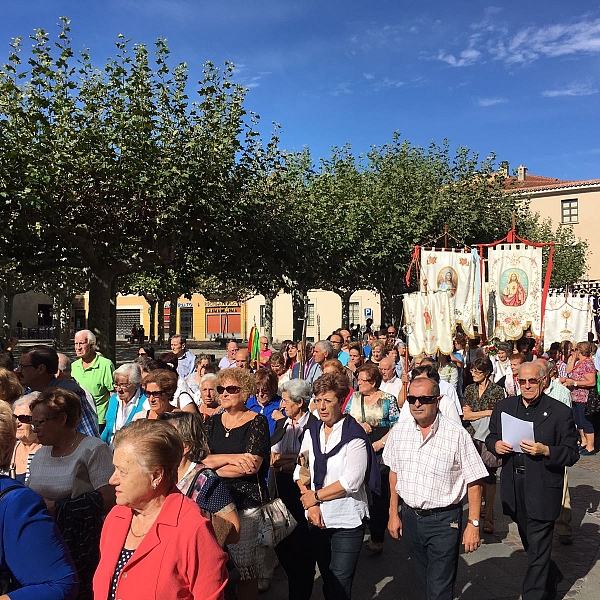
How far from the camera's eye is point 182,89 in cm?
1560

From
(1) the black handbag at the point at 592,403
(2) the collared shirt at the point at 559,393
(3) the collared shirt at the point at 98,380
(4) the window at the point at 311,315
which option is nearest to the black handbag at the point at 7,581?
(3) the collared shirt at the point at 98,380

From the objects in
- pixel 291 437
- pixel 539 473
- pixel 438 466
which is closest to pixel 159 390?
pixel 291 437

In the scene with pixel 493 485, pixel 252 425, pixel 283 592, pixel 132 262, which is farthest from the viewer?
pixel 132 262

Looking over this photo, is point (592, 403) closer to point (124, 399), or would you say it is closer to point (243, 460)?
point (124, 399)

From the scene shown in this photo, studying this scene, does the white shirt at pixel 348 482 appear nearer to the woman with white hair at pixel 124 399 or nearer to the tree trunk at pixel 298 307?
the woman with white hair at pixel 124 399

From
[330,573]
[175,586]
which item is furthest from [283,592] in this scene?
[175,586]

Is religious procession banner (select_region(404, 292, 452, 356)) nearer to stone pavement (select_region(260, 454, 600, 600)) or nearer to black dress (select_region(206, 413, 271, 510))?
stone pavement (select_region(260, 454, 600, 600))

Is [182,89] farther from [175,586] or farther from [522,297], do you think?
[175,586]

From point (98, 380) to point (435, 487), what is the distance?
413 centimetres

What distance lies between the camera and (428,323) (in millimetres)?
11430

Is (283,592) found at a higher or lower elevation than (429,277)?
lower

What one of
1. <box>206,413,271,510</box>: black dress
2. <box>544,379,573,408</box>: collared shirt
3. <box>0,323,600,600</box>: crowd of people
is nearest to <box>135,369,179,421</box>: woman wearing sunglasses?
<box>0,323,600,600</box>: crowd of people

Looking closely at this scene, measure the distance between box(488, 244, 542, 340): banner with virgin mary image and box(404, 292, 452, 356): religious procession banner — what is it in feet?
10.2

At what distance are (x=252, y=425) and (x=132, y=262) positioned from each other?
14.2m
